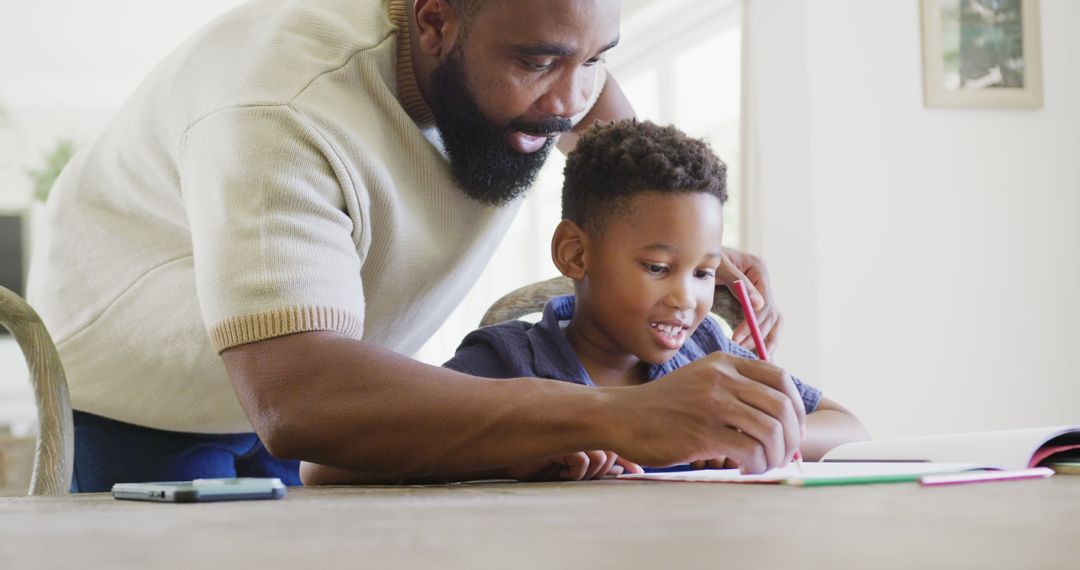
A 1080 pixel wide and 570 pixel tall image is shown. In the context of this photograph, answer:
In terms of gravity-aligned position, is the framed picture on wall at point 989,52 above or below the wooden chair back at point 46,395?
above

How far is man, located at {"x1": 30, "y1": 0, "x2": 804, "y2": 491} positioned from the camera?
892 millimetres

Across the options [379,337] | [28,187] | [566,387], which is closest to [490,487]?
[566,387]

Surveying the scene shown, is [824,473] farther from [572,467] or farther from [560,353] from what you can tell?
[560,353]

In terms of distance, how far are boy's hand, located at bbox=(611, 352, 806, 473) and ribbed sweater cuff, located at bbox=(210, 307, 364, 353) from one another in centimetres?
27

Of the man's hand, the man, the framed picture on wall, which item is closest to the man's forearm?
the man

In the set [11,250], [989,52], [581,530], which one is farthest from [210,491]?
[11,250]

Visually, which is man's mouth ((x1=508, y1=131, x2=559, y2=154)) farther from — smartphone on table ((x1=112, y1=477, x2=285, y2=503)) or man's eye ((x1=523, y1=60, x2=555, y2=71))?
smartphone on table ((x1=112, y1=477, x2=285, y2=503))

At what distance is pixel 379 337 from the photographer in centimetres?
139

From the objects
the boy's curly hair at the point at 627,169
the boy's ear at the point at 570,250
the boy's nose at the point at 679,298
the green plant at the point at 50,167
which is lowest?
the boy's nose at the point at 679,298

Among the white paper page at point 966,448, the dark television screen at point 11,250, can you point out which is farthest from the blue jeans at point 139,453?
the dark television screen at point 11,250

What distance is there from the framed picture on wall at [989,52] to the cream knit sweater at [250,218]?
3087 mm

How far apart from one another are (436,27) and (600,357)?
0.44 m

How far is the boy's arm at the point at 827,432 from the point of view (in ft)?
4.15

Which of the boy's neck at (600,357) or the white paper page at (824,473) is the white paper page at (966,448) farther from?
the boy's neck at (600,357)
